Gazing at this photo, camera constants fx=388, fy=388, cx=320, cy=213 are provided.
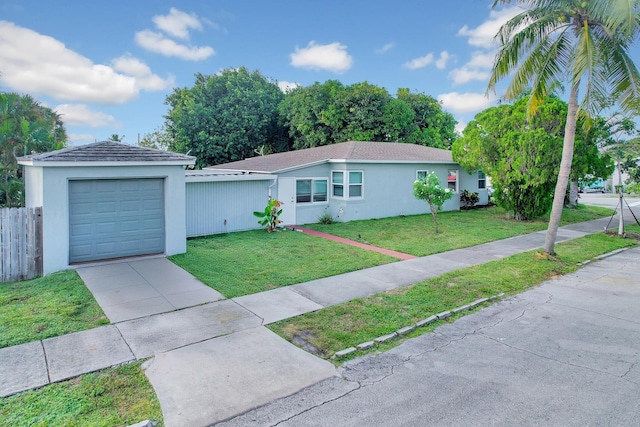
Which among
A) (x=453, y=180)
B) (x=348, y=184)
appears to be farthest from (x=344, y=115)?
(x=348, y=184)

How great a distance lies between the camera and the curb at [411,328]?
556 cm

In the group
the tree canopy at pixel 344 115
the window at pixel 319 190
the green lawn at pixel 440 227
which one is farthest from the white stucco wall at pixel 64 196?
the tree canopy at pixel 344 115

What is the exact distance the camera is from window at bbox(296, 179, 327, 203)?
17.1 metres

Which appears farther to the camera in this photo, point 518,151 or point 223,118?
point 223,118

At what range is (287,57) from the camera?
2808cm

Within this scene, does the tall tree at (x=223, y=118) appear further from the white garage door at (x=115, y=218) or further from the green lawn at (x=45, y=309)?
the green lawn at (x=45, y=309)

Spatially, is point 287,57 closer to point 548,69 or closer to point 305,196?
point 305,196

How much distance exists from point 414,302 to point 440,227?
966 centimetres

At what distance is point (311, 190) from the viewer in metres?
17.5

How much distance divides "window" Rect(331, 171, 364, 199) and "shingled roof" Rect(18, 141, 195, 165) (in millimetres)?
8045

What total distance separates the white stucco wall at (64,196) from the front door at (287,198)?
5722 mm

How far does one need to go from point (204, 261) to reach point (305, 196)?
24.9 feet

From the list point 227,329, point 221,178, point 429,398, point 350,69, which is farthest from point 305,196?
point 350,69

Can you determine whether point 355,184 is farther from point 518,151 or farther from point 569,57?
point 569,57
